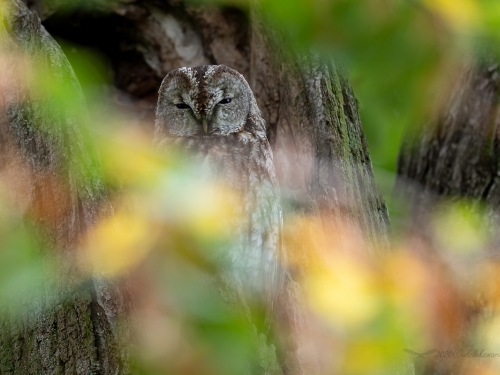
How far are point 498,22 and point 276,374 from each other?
1202mm

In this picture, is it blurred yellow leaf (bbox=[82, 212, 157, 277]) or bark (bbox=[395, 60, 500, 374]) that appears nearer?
blurred yellow leaf (bbox=[82, 212, 157, 277])

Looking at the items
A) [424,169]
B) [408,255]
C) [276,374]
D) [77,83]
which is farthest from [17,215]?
[424,169]

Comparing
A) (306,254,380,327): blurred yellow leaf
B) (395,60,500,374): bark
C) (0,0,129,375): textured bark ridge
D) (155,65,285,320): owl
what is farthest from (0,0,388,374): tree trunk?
(395,60,500,374): bark

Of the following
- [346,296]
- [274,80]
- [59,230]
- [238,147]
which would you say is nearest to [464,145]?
[274,80]

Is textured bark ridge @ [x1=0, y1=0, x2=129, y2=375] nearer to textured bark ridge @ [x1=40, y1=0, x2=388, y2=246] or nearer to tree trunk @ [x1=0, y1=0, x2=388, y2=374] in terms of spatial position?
tree trunk @ [x1=0, y1=0, x2=388, y2=374]

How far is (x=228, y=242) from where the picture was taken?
5.99ft

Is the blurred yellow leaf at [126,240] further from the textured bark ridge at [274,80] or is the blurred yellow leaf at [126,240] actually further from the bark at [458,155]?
the bark at [458,155]

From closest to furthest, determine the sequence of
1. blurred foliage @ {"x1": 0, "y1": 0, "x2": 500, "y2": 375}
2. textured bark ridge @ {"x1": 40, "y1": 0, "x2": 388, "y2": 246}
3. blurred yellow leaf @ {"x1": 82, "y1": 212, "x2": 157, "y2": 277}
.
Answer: blurred foliage @ {"x1": 0, "y1": 0, "x2": 500, "y2": 375}
blurred yellow leaf @ {"x1": 82, "y1": 212, "x2": 157, "y2": 277}
textured bark ridge @ {"x1": 40, "y1": 0, "x2": 388, "y2": 246}

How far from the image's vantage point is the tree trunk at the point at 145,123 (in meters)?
1.89

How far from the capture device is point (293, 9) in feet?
4.69

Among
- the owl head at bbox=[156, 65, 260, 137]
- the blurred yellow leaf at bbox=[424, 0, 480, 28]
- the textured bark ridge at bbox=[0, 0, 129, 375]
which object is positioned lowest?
the textured bark ridge at bbox=[0, 0, 129, 375]

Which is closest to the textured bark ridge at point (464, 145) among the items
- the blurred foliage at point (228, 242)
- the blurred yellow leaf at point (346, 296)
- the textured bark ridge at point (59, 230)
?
the blurred foliage at point (228, 242)

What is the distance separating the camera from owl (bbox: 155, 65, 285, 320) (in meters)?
2.48

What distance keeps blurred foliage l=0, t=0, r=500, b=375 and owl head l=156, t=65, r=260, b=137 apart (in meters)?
0.40
